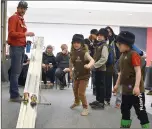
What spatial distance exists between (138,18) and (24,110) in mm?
7415

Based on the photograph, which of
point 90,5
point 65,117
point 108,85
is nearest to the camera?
point 65,117

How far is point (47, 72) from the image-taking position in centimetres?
559

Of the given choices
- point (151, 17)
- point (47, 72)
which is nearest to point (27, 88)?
point (47, 72)

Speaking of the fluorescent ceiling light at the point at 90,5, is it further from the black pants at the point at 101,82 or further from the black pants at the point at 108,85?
the black pants at the point at 101,82

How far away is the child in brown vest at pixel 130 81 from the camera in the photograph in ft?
7.01

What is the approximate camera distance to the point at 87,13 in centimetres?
834

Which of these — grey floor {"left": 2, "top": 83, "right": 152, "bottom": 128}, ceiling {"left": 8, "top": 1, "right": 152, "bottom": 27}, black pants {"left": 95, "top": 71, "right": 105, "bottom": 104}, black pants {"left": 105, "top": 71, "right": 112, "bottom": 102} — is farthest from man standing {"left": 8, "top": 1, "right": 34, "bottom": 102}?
ceiling {"left": 8, "top": 1, "right": 152, "bottom": 27}

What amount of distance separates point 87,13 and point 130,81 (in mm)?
6402

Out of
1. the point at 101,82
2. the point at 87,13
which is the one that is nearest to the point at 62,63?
the point at 101,82

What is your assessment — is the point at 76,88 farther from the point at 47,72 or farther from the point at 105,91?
the point at 47,72

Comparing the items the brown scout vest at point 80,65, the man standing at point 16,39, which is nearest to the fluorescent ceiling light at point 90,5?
the man standing at point 16,39

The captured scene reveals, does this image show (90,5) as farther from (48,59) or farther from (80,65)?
(80,65)

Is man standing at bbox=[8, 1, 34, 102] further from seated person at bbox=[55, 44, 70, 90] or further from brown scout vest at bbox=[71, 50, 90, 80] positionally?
seated person at bbox=[55, 44, 70, 90]

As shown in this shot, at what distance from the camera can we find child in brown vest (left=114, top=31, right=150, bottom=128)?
2137 mm
